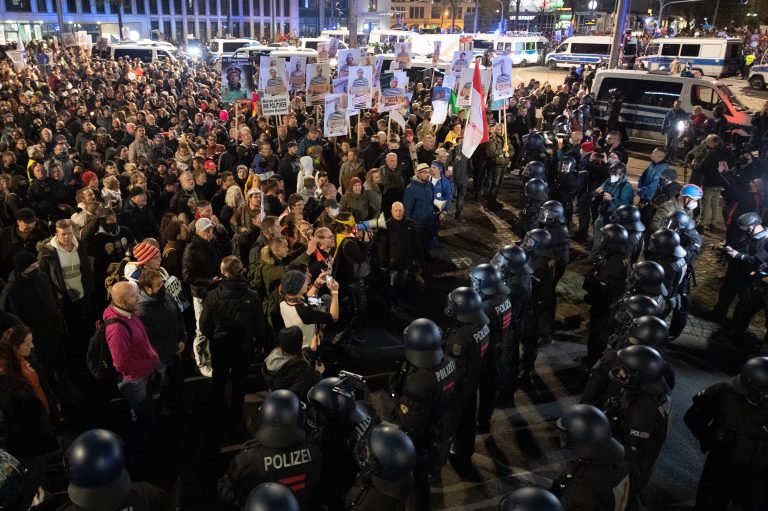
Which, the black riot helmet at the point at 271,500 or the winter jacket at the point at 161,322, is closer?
the black riot helmet at the point at 271,500

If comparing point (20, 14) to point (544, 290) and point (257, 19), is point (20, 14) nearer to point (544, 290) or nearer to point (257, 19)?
point (257, 19)

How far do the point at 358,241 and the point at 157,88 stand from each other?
18247mm

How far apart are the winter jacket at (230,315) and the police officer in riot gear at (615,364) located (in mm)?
3019

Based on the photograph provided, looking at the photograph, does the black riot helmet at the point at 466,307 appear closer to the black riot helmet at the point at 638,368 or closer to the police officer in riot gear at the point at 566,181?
the black riot helmet at the point at 638,368

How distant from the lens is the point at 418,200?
30.2 ft

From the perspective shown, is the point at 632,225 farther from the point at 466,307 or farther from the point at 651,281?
the point at 466,307

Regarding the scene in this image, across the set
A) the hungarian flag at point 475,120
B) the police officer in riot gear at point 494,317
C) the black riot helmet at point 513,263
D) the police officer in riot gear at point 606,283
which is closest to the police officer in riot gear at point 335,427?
the police officer in riot gear at point 494,317

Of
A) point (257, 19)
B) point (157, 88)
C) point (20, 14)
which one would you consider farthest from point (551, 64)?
point (20, 14)

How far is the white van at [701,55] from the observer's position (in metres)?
33.4

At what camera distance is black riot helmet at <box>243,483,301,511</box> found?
2.76m

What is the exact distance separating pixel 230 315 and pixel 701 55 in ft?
120

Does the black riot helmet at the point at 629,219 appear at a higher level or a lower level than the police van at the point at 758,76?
lower

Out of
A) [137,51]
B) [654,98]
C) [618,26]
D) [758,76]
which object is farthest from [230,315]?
[758,76]

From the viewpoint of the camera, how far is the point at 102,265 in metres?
7.02
